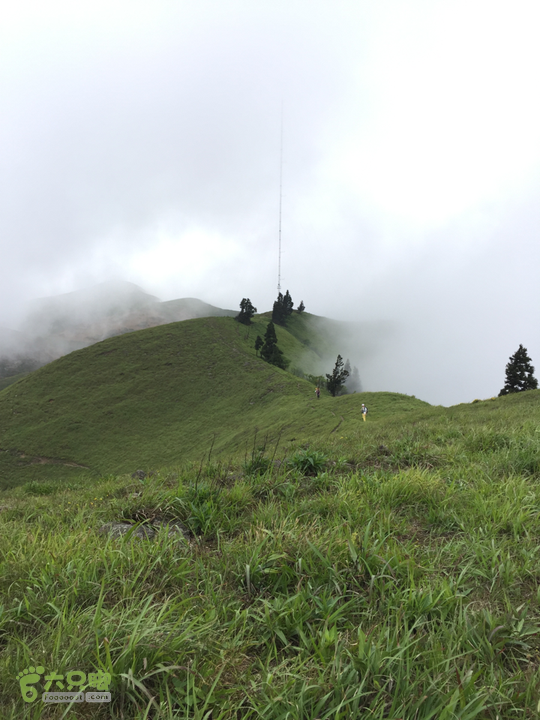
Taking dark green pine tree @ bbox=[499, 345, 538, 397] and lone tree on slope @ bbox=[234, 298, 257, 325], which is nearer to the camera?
dark green pine tree @ bbox=[499, 345, 538, 397]

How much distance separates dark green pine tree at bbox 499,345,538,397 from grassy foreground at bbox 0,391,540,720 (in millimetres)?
58367

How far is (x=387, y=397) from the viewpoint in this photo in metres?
40.5

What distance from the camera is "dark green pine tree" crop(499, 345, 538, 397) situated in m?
51.1

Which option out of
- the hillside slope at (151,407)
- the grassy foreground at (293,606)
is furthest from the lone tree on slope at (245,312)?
the grassy foreground at (293,606)

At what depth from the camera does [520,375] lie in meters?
51.8

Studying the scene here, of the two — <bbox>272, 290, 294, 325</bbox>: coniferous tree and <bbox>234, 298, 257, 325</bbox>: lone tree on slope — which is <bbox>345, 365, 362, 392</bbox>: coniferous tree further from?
<bbox>234, 298, 257, 325</bbox>: lone tree on slope

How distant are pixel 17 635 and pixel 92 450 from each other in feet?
206

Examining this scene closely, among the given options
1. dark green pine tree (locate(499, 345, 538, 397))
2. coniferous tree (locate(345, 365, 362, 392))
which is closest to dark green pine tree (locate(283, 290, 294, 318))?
coniferous tree (locate(345, 365, 362, 392))

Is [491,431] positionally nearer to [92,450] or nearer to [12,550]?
[12,550]

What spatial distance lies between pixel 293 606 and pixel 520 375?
6277 cm

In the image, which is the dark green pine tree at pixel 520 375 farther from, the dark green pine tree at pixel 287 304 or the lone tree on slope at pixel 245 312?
the dark green pine tree at pixel 287 304


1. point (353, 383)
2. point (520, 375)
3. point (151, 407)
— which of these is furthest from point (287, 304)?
point (520, 375)

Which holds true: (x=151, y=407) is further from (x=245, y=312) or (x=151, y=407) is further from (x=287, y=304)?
(x=287, y=304)

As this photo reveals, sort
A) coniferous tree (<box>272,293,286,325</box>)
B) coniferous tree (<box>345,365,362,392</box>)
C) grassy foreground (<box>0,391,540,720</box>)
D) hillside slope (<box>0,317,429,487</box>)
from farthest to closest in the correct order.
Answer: coniferous tree (<box>345,365,362,392</box>), coniferous tree (<box>272,293,286,325</box>), hillside slope (<box>0,317,429,487</box>), grassy foreground (<box>0,391,540,720</box>)
